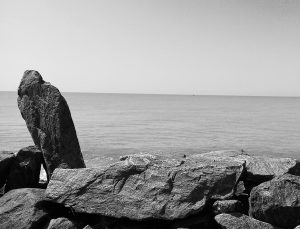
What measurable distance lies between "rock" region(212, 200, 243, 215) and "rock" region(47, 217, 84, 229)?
3556 millimetres

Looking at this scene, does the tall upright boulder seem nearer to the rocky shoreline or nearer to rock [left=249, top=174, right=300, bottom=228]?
the rocky shoreline

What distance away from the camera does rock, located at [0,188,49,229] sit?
10.1 meters

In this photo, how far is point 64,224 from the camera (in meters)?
9.88

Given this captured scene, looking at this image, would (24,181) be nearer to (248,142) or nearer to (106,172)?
(106,172)

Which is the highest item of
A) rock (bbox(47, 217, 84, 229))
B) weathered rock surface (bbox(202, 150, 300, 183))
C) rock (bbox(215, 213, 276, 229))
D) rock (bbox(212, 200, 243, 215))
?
weathered rock surface (bbox(202, 150, 300, 183))

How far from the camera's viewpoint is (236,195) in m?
10.1

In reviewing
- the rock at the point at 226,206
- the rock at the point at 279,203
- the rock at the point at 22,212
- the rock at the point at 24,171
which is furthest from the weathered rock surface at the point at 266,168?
the rock at the point at 24,171

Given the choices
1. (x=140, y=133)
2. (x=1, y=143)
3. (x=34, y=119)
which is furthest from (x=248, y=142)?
(x=34, y=119)

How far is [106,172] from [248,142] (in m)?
39.9

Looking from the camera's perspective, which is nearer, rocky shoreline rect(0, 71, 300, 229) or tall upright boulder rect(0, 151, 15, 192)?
rocky shoreline rect(0, 71, 300, 229)

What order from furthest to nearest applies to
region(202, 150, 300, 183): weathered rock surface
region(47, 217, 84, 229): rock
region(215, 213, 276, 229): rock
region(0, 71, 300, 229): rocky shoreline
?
region(202, 150, 300, 183): weathered rock surface
region(47, 217, 84, 229): rock
region(0, 71, 300, 229): rocky shoreline
region(215, 213, 276, 229): rock

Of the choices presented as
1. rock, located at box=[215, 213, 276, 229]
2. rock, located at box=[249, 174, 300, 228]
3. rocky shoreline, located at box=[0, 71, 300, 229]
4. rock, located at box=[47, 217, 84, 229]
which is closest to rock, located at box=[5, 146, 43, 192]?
rocky shoreline, located at box=[0, 71, 300, 229]

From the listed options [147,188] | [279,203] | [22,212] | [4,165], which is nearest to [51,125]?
[4,165]

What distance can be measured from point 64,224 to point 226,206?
4212 mm
